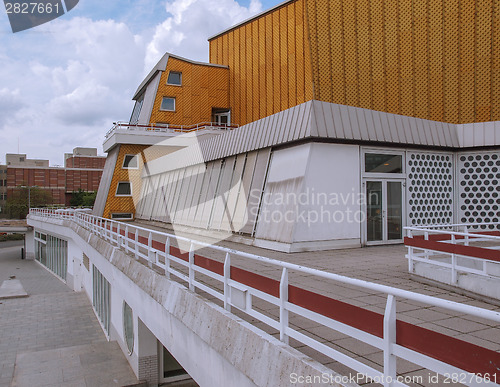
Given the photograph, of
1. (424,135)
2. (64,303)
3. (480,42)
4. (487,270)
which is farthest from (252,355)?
(64,303)

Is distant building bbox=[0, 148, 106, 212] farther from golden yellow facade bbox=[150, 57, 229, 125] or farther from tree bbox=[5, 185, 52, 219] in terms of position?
golden yellow facade bbox=[150, 57, 229, 125]

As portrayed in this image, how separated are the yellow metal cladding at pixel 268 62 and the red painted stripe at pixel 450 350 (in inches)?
868

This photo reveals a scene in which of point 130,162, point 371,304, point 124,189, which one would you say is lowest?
point 371,304

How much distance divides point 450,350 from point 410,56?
2217 cm

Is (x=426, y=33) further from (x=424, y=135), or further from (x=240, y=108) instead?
(x=240, y=108)

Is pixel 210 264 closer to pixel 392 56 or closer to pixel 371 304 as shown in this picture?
pixel 371 304

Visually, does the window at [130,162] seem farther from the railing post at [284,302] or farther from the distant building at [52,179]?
the distant building at [52,179]

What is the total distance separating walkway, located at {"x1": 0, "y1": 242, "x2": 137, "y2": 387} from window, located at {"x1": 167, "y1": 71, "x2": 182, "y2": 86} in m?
17.5

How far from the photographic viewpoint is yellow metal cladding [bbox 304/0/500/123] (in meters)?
19.5

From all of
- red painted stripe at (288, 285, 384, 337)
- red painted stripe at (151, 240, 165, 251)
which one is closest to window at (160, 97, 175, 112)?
red painted stripe at (151, 240, 165, 251)

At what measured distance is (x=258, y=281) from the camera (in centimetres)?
470

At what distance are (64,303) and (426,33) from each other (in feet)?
83.6

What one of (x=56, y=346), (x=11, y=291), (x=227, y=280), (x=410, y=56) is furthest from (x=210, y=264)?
(x=11, y=291)

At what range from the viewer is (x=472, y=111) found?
64.8ft
